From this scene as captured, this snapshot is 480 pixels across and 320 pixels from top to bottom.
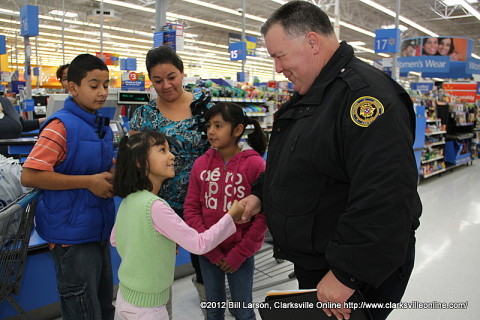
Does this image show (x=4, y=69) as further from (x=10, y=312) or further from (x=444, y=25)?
(x=444, y=25)

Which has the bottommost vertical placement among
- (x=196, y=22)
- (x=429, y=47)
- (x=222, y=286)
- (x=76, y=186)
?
(x=222, y=286)

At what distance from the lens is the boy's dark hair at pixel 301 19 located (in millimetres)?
1242

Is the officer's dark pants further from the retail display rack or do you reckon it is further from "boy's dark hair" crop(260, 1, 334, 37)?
the retail display rack

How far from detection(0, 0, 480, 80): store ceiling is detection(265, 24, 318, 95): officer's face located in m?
12.1

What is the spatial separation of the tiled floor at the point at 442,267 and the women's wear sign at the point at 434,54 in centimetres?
590

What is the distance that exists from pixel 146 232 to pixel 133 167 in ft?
0.89

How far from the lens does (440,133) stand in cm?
876

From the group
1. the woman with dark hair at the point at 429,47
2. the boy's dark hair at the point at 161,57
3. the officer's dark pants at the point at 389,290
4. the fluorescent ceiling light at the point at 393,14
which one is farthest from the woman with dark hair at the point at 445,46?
the officer's dark pants at the point at 389,290

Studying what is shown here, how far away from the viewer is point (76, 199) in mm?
1653

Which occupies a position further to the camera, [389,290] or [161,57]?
[161,57]

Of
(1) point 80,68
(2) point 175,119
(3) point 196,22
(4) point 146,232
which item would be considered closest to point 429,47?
(3) point 196,22

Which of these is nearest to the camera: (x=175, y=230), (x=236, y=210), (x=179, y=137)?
(x=175, y=230)

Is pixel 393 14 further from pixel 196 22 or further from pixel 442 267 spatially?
pixel 442 267

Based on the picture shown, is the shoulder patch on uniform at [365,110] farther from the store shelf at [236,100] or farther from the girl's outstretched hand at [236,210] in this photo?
the store shelf at [236,100]
